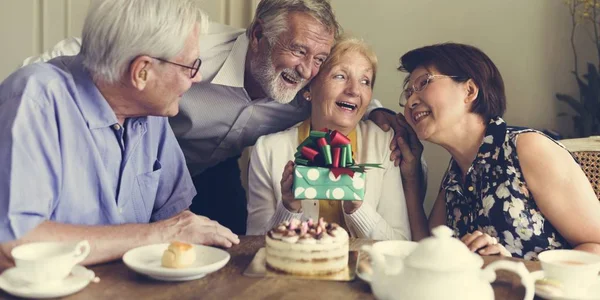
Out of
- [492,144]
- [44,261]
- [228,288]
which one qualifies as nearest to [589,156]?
[492,144]

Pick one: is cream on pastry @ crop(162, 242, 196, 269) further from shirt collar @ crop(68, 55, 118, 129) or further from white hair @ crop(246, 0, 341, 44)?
white hair @ crop(246, 0, 341, 44)

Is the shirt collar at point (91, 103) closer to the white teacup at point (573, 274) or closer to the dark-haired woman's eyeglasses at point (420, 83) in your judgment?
the dark-haired woman's eyeglasses at point (420, 83)

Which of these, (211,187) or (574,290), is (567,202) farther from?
(211,187)

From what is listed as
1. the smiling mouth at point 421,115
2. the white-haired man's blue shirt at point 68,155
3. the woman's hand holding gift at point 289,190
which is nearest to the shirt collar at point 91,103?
the white-haired man's blue shirt at point 68,155

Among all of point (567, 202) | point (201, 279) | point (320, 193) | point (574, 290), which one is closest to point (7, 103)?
point (201, 279)

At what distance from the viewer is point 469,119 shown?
232 centimetres

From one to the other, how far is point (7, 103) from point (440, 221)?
152cm

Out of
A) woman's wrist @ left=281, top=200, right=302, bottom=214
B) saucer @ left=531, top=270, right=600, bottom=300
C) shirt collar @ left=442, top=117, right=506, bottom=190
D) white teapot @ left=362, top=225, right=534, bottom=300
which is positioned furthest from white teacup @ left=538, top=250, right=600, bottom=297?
woman's wrist @ left=281, top=200, right=302, bottom=214

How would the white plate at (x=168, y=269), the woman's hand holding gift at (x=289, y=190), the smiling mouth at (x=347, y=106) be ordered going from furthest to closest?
1. the smiling mouth at (x=347, y=106)
2. the woman's hand holding gift at (x=289, y=190)
3. the white plate at (x=168, y=269)

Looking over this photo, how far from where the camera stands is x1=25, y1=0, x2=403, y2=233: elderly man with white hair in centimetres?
257

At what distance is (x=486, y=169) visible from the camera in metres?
2.22

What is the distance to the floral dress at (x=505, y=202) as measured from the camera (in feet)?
6.98

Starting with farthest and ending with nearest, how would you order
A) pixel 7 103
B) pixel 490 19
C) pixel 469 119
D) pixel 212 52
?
1. pixel 490 19
2. pixel 212 52
3. pixel 469 119
4. pixel 7 103

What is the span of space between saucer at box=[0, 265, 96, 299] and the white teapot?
26.3 inches
